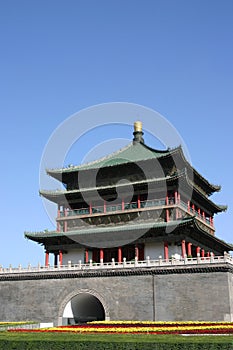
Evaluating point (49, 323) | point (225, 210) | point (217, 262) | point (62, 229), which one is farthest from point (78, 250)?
point (225, 210)

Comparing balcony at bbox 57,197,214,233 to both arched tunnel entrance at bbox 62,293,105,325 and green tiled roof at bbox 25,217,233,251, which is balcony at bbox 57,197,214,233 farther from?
arched tunnel entrance at bbox 62,293,105,325

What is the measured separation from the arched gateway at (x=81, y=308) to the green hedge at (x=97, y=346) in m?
16.8

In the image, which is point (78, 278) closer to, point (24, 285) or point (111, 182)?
point (24, 285)

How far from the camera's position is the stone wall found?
30.7m

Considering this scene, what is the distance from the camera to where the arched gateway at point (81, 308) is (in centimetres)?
3494

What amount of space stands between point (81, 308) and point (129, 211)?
33.1 ft

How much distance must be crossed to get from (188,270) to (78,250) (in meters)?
12.9

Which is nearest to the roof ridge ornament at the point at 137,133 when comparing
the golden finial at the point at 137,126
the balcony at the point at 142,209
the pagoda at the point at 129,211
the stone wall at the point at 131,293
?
the golden finial at the point at 137,126

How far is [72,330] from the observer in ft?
78.5

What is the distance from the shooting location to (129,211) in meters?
38.6

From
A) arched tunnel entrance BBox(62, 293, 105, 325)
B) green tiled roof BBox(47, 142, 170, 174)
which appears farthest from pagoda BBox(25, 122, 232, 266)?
arched tunnel entrance BBox(62, 293, 105, 325)

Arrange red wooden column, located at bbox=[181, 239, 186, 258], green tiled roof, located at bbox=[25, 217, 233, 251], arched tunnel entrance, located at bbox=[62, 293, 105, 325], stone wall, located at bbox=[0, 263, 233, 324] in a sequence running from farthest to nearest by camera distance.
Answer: arched tunnel entrance, located at bbox=[62, 293, 105, 325] → green tiled roof, located at bbox=[25, 217, 233, 251] → red wooden column, located at bbox=[181, 239, 186, 258] → stone wall, located at bbox=[0, 263, 233, 324]

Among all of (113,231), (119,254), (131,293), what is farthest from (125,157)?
(131,293)

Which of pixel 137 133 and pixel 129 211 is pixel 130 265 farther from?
pixel 137 133
